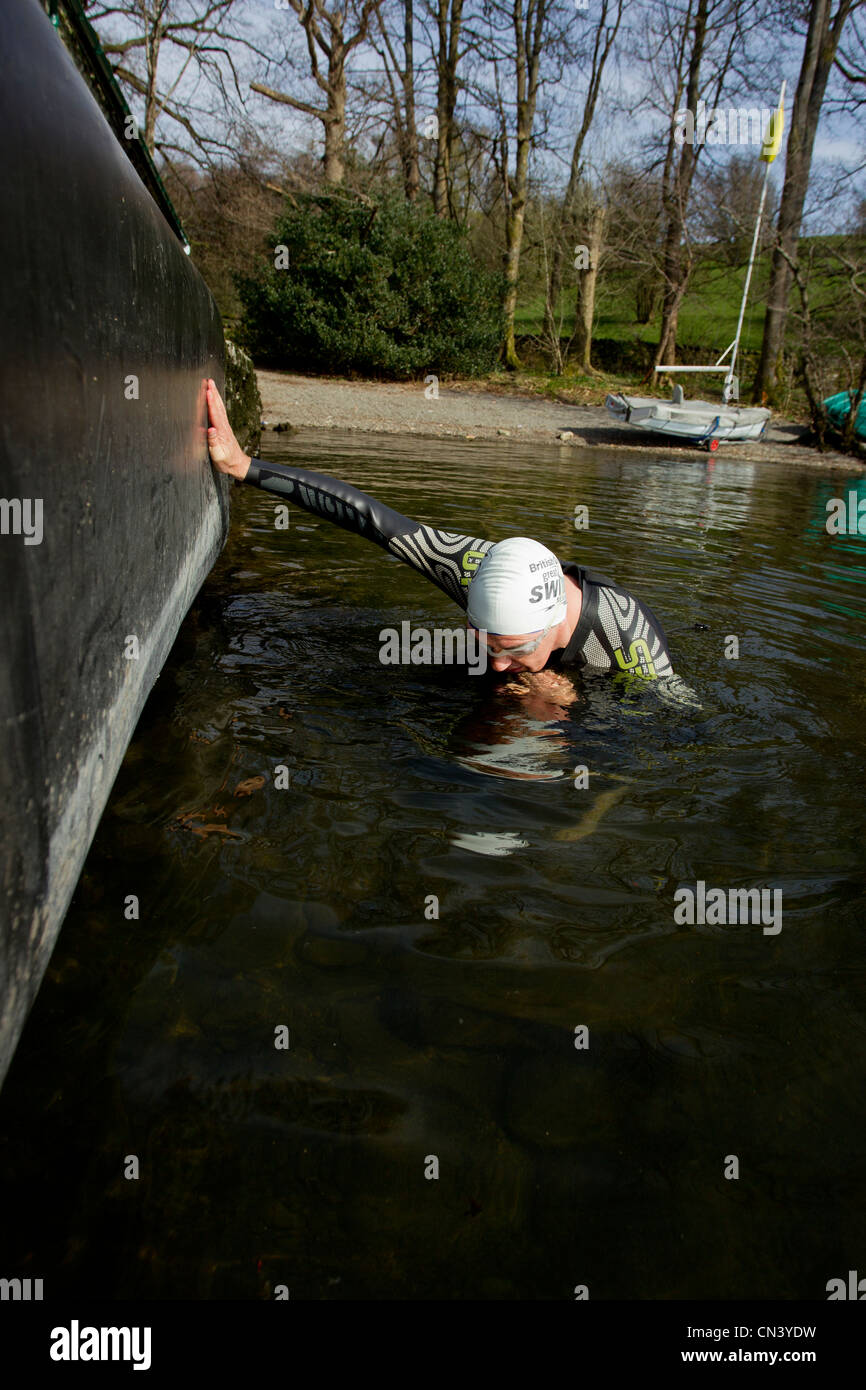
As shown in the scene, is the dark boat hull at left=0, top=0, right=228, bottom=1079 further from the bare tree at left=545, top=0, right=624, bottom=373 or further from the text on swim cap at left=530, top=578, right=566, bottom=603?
the bare tree at left=545, top=0, right=624, bottom=373

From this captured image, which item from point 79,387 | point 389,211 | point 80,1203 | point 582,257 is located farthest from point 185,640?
point 582,257

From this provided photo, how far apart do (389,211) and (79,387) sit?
25.8m

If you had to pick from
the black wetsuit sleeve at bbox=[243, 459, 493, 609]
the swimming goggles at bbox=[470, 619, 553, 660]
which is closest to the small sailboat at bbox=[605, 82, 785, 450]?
the black wetsuit sleeve at bbox=[243, 459, 493, 609]

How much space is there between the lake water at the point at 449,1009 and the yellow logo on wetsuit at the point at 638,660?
133mm

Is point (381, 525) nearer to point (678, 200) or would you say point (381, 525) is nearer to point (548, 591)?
point (548, 591)

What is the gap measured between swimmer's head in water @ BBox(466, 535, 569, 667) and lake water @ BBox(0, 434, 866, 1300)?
1.84ft

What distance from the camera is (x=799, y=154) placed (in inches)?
952

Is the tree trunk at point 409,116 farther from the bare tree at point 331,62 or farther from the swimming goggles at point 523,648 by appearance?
the swimming goggles at point 523,648

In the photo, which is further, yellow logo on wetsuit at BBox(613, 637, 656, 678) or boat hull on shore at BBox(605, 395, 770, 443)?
boat hull on shore at BBox(605, 395, 770, 443)

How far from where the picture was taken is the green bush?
2412 cm

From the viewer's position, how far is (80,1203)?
72.0 inches

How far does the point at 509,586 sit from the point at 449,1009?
7.05 feet

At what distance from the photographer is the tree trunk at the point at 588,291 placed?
27.5m
